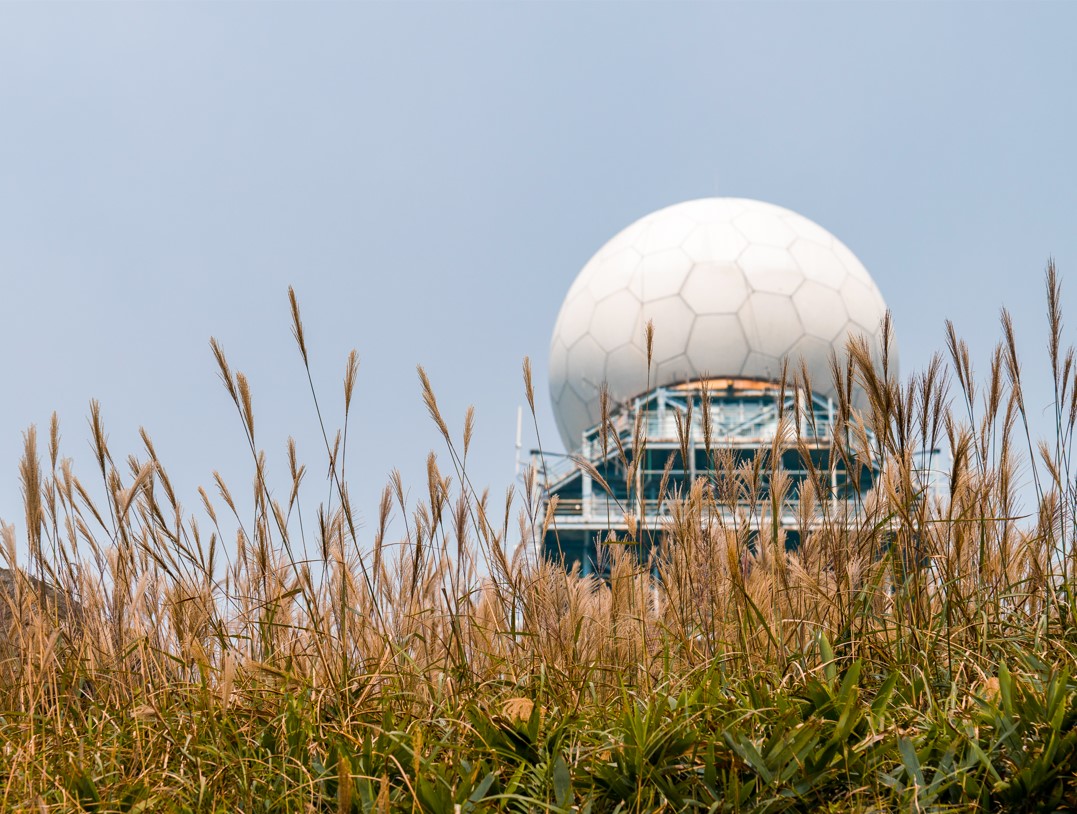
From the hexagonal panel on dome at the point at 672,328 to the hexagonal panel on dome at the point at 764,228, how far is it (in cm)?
226

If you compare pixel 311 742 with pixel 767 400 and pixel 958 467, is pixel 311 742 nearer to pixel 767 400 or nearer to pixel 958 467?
pixel 958 467

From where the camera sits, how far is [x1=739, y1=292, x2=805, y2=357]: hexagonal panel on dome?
59.2 ft

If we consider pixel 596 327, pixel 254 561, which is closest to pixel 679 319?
pixel 596 327

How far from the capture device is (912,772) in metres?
1.76

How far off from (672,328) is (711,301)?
91 centimetres

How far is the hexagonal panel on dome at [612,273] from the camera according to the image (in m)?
19.5

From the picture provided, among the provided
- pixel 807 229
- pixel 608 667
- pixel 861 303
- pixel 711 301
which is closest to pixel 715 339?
pixel 711 301

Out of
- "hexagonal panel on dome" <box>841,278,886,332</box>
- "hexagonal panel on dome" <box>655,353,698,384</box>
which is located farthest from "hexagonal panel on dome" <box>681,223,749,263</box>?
"hexagonal panel on dome" <box>841,278,886,332</box>

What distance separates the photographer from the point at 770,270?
61.0 ft

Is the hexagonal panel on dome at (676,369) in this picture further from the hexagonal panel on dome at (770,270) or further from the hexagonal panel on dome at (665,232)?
the hexagonal panel on dome at (665,232)

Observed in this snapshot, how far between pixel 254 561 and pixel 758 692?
1.65 m

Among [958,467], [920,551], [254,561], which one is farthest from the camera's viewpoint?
[254,561]

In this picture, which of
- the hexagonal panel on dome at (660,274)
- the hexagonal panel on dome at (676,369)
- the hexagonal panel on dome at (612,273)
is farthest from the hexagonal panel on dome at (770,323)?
the hexagonal panel on dome at (612,273)

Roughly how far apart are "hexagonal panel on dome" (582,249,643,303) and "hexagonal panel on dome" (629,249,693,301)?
0.69 ft
